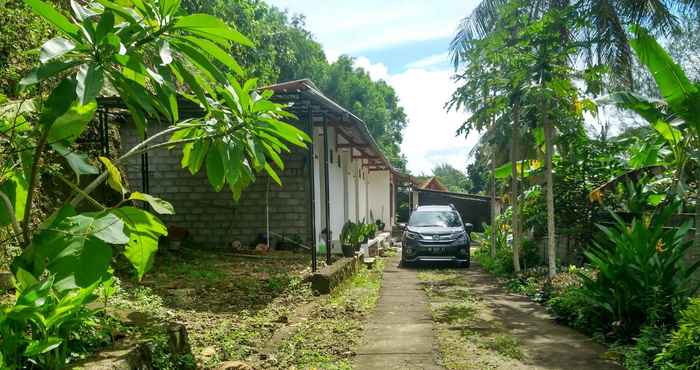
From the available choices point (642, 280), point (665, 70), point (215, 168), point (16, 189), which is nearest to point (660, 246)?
point (642, 280)

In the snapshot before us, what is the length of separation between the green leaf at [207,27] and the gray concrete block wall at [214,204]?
9.47 meters

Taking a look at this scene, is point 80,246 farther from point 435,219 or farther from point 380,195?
point 380,195

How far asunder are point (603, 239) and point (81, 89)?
240 inches

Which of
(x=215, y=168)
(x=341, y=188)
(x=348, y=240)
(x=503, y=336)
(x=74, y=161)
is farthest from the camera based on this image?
(x=341, y=188)

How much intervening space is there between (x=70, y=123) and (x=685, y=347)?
164 inches

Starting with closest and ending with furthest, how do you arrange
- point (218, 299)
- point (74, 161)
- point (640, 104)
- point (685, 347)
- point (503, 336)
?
point (74, 161)
point (685, 347)
point (503, 336)
point (640, 104)
point (218, 299)

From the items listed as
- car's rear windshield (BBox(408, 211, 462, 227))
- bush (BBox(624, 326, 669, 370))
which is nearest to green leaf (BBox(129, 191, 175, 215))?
bush (BBox(624, 326, 669, 370))

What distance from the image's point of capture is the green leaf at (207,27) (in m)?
1.86

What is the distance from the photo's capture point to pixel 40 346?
238cm

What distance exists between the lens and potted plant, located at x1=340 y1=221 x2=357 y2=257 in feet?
36.9

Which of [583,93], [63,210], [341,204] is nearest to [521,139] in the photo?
[583,93]

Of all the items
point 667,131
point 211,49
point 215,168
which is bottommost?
point 215,168

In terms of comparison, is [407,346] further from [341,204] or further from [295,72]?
[295,72]

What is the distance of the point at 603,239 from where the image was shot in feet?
20.2
